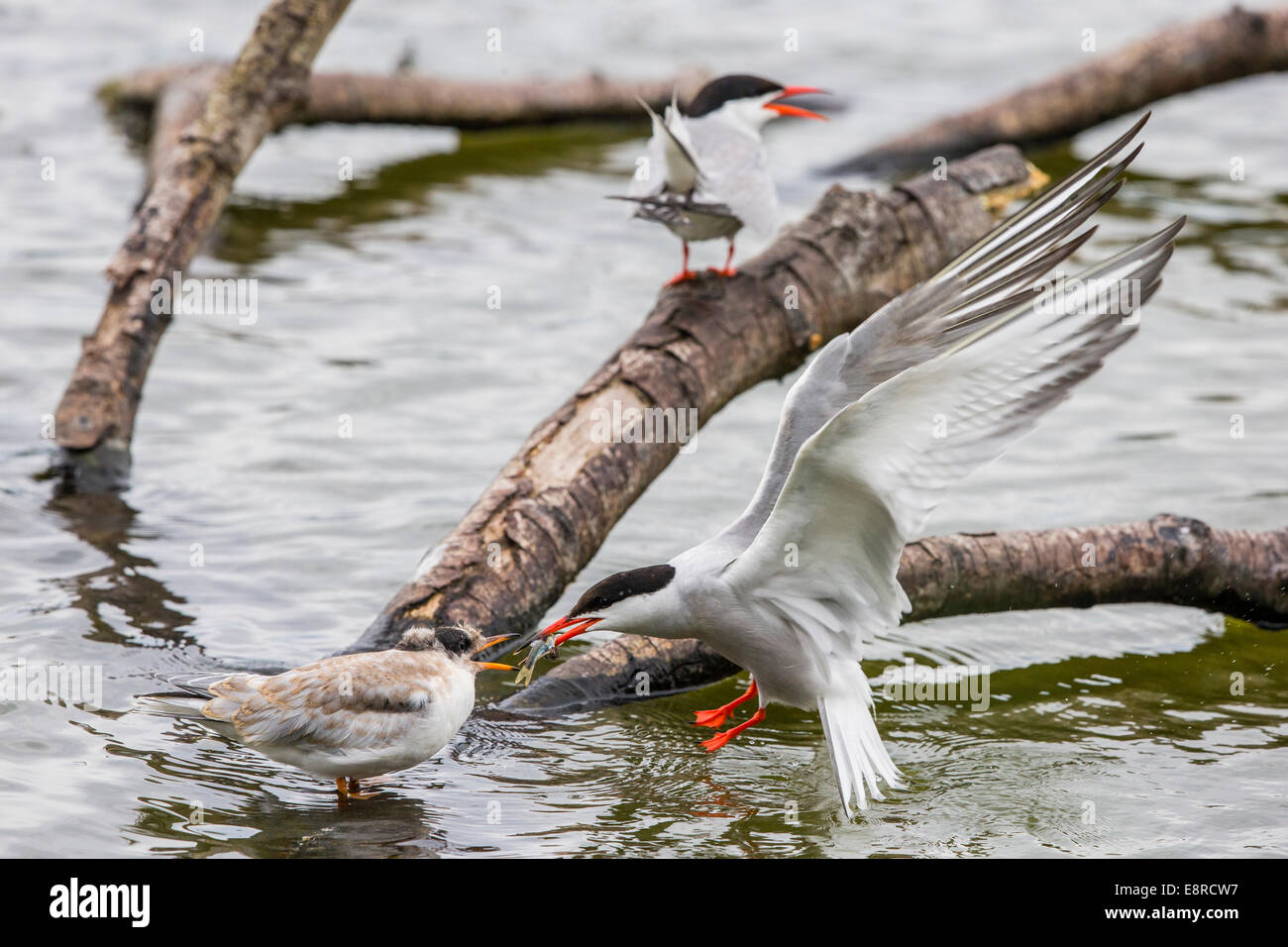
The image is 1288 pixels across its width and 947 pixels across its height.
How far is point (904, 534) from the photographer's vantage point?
14.4 feet

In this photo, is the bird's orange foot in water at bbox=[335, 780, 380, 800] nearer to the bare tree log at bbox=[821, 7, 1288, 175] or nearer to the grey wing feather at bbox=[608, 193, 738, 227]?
the grey wing feather at bbox=[608, 193, 738, 227]

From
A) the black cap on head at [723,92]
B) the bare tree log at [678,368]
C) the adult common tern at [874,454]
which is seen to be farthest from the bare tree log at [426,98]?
the adult common tern at [874,454]

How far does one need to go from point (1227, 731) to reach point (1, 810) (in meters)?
4.48

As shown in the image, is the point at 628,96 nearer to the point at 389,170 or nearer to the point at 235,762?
the point at 389,170

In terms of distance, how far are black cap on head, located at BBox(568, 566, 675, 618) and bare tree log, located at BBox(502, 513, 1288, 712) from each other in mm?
791

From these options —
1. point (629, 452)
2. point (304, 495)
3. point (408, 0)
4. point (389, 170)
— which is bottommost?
point (304, 495)

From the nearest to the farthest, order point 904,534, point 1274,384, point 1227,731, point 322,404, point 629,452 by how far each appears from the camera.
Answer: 1. point 904,534
2. point 1227,731
3. point 629,452
4. point 322,404
5. point 1274,384

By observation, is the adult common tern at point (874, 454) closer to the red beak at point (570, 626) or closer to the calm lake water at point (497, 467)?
the red beak at point (570, 626)

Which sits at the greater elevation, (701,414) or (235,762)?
(701,414)

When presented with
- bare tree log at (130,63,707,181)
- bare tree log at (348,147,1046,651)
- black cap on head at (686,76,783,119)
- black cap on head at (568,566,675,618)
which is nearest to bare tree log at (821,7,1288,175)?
bare tree log at (130,63,707,181)

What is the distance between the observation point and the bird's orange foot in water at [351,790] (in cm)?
469

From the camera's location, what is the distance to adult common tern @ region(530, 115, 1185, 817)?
13.6 ft
